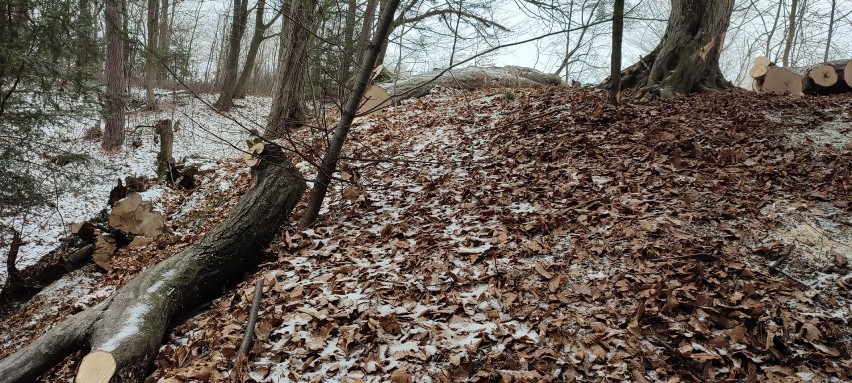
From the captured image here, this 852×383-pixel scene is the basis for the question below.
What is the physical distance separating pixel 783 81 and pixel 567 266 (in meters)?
6.63

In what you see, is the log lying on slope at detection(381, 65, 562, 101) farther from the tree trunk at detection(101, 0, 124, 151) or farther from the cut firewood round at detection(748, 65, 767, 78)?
the tree trunk at detection(101, 0, 124, 151)

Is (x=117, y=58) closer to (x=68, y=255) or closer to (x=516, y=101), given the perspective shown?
(x=68, y=255)

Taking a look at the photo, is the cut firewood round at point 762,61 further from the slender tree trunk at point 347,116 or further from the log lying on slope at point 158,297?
the log lying on slope at point 158,297

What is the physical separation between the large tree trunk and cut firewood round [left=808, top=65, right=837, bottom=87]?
1.45m

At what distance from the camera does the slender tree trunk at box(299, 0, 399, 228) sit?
393 centimetres

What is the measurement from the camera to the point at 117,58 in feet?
34.7

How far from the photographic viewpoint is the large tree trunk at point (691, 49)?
6297mm

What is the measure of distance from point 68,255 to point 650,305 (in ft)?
22.3

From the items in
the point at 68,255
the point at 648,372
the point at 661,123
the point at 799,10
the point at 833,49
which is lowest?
the point at 68,255

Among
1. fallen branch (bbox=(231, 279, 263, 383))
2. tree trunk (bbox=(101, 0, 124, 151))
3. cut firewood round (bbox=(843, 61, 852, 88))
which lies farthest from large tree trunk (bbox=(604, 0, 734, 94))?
tree trunk (bbox=(101, 0, 124, 151))

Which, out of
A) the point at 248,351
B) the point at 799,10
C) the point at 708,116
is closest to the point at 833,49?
the point at 799,10

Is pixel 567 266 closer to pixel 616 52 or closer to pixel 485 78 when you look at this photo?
pixel 616 52

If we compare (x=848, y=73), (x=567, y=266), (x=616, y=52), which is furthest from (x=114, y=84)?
(x=848, y=73)

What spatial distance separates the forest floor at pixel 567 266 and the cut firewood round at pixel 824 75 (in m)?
1.32
